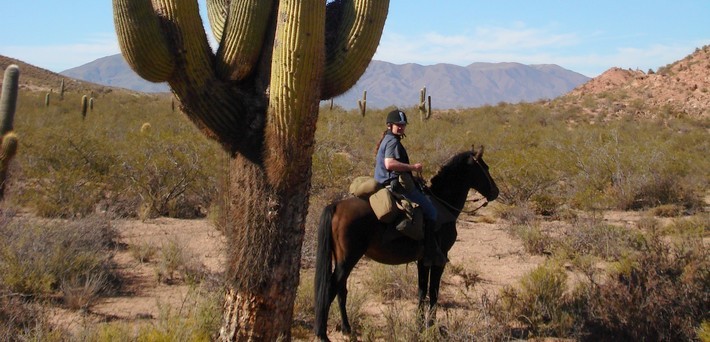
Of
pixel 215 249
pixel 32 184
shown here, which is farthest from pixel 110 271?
pixel 32 184

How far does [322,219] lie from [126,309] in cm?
258

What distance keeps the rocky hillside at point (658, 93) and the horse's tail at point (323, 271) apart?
35610mm

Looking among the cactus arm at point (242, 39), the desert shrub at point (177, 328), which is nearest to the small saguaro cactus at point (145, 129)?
the desert shrub at point (177, 328)

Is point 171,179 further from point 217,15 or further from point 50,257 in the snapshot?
point 217,15

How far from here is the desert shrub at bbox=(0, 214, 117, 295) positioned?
6465 millimetres

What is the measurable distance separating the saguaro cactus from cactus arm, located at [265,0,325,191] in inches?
258

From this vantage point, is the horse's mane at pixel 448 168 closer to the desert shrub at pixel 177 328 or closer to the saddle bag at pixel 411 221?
the saddle bag at pixel 411 221

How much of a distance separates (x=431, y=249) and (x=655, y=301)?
222 cm

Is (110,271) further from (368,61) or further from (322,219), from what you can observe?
(368,61)

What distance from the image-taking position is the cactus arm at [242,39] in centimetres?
459

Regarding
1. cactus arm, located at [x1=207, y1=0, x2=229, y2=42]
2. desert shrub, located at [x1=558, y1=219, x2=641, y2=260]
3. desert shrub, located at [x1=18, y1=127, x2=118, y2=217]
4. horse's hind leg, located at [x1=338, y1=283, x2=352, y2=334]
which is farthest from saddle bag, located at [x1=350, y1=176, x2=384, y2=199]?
desert shrub, located at [x1=18, y1=127, x2=118, y2=217]

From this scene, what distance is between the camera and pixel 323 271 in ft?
18.5

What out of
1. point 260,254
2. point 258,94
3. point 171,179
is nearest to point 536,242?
point 260,254

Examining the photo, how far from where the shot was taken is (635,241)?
867cm
